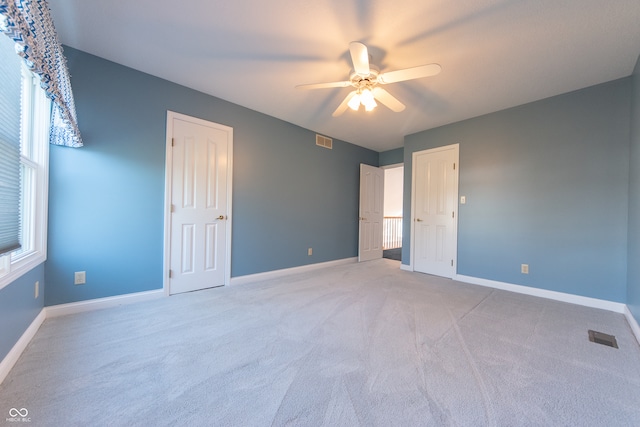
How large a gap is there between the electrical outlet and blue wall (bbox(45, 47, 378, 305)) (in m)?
0.03

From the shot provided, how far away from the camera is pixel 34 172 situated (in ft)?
6.68

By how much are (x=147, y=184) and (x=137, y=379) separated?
6.42ft

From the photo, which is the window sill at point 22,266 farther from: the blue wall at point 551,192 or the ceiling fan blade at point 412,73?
the blue wall at point 551,192

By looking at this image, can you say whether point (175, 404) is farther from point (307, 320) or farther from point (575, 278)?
point (575, 278)

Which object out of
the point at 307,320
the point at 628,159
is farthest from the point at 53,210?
the point at 628,159

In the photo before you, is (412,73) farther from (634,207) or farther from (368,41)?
(634,207)

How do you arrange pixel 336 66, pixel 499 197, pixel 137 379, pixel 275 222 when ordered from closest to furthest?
pixel 137 379 < pixel 336 66 < pixel 499 197 < pixel 275 222

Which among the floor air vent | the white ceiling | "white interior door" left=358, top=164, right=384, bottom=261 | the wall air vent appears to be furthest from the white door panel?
the floor air vent

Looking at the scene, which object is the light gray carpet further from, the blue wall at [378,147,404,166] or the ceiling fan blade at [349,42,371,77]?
the blue wall at [378,147,404,166]

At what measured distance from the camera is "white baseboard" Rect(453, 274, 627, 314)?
8.47ft

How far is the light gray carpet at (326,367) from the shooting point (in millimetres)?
1215

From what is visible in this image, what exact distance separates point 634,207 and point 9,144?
Result: 15.6 feet

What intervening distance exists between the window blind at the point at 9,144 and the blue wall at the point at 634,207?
443 centimetres

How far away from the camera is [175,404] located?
4.13 feet
